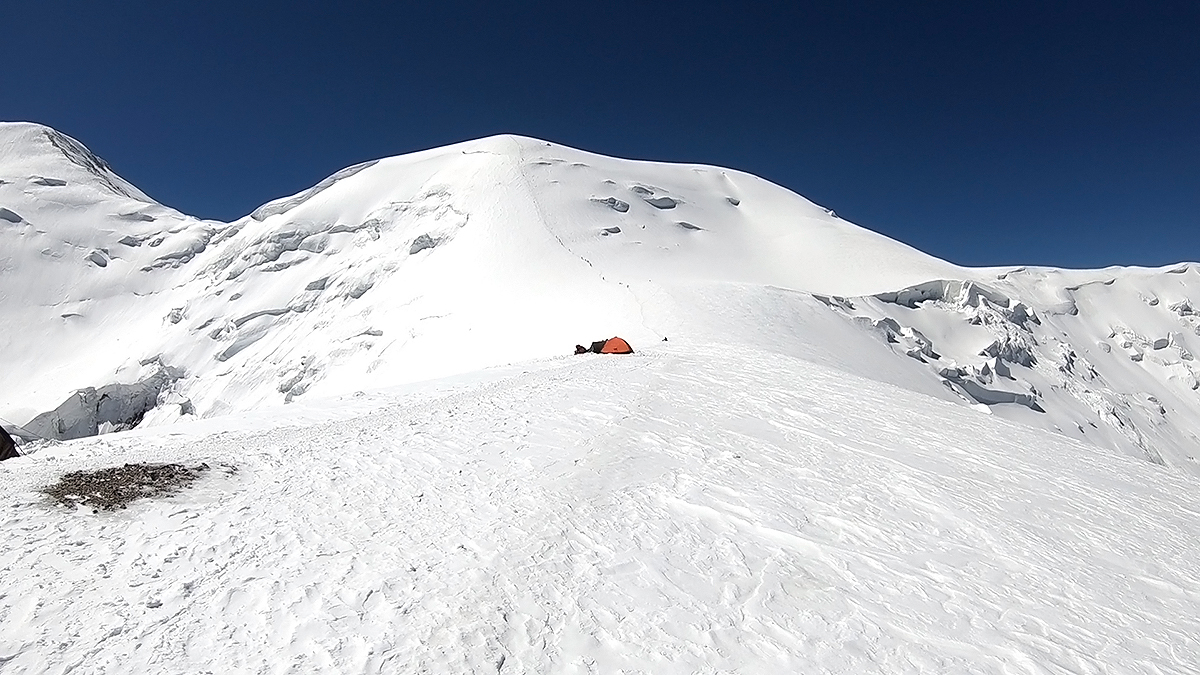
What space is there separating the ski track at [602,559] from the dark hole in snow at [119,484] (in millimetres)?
221

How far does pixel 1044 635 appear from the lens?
4.61 m

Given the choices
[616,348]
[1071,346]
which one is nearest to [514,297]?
[616,348]

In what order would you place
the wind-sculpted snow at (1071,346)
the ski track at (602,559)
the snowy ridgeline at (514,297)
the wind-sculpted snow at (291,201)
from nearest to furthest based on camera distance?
the ski track at (602,559), the snowy ridgeline at (514,297), the wind-sculpted snow at (1071,346), the wind-sculpted snow at (291,201)

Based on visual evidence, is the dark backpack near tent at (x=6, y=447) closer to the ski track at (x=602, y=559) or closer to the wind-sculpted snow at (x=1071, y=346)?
the ski track at (x=602, y=559)

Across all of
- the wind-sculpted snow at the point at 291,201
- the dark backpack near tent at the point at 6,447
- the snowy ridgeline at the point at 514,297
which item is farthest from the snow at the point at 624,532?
the wind-sculpted snow at the point at 291,201

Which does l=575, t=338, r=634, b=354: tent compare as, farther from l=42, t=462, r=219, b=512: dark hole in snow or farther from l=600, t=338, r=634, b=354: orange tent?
l=42, t=462, r=219, b=512: dark hole in snow

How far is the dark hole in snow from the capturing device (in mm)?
5945

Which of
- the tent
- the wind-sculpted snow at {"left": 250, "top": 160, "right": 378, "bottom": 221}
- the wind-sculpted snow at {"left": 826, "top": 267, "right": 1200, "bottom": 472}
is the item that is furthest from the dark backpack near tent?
the wind-sculpted snow at {"left": 250, "top": 160, "right": 378, "bottom": 221}

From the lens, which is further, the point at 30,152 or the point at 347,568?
the point at 30,152

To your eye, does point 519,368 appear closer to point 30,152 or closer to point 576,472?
point 576,472

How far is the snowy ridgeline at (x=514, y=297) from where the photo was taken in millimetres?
30781

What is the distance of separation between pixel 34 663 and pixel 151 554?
4.56ft

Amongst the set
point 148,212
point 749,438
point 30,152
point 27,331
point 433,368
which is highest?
point 30,152

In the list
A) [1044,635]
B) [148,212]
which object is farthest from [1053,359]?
[148,212]
